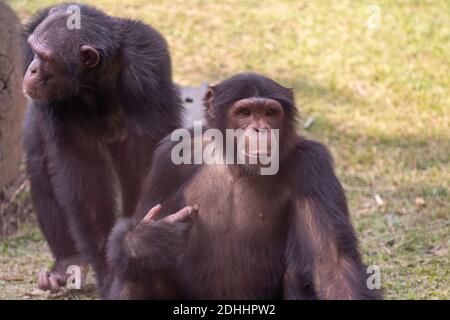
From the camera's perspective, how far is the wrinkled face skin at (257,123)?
18.4 ft

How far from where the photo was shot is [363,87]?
38.7 feet

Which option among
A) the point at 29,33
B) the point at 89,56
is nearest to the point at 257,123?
the point at 89,56

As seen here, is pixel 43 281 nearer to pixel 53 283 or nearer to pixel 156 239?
pixel 53 283

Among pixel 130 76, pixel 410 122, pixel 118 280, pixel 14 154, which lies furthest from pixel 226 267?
pixel 410 122

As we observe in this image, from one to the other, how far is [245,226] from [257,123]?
27.3 inches

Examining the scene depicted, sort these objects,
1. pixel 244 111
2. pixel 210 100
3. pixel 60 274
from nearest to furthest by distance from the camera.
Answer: pixel 244 111 < pixel 210 100 < pixel 60 274

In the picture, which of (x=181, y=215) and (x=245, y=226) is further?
(x=245, y=226)

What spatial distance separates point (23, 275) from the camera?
787 cm

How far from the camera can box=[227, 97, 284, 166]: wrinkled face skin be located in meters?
5.62

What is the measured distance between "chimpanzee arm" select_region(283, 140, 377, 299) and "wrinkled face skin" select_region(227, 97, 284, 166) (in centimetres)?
29

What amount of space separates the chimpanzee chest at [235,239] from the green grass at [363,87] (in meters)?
1.56

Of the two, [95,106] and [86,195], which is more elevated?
[95,106]

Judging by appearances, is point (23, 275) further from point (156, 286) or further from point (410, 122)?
point (410, 122)

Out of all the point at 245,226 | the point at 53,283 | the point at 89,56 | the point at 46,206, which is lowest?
the point at 53,283
